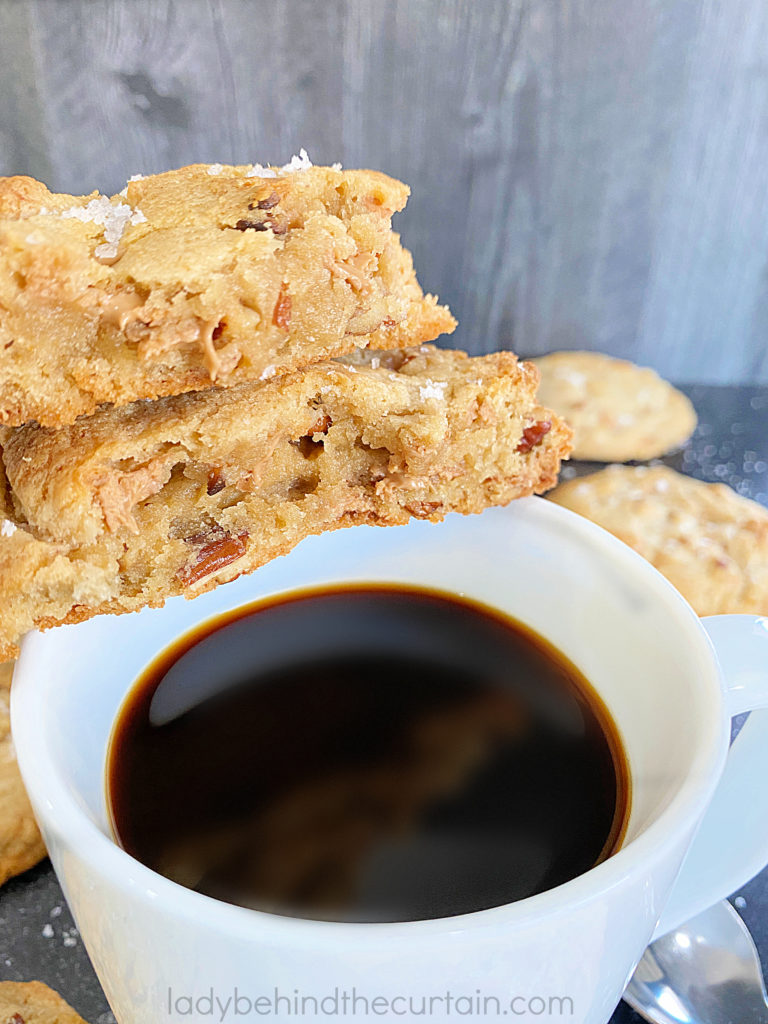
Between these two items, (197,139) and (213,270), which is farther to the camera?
(197,139)

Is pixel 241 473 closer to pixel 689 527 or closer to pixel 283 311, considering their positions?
pixel 283 311

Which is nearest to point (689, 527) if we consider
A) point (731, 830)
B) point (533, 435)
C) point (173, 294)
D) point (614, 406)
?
point (614, 406)

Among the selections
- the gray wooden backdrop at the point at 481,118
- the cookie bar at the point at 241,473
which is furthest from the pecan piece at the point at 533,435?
the gray wooden backdrop at the point at 481,118

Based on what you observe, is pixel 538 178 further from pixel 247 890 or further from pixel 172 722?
pixel 247 890

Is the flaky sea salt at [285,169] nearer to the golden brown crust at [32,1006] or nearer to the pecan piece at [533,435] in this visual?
the pecan piece at [533,435]

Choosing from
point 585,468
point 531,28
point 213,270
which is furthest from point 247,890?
point 531,28

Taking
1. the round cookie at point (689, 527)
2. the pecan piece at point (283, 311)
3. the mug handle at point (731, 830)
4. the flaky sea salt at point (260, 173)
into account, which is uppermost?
the flaky sea salt at point (260, 173)
